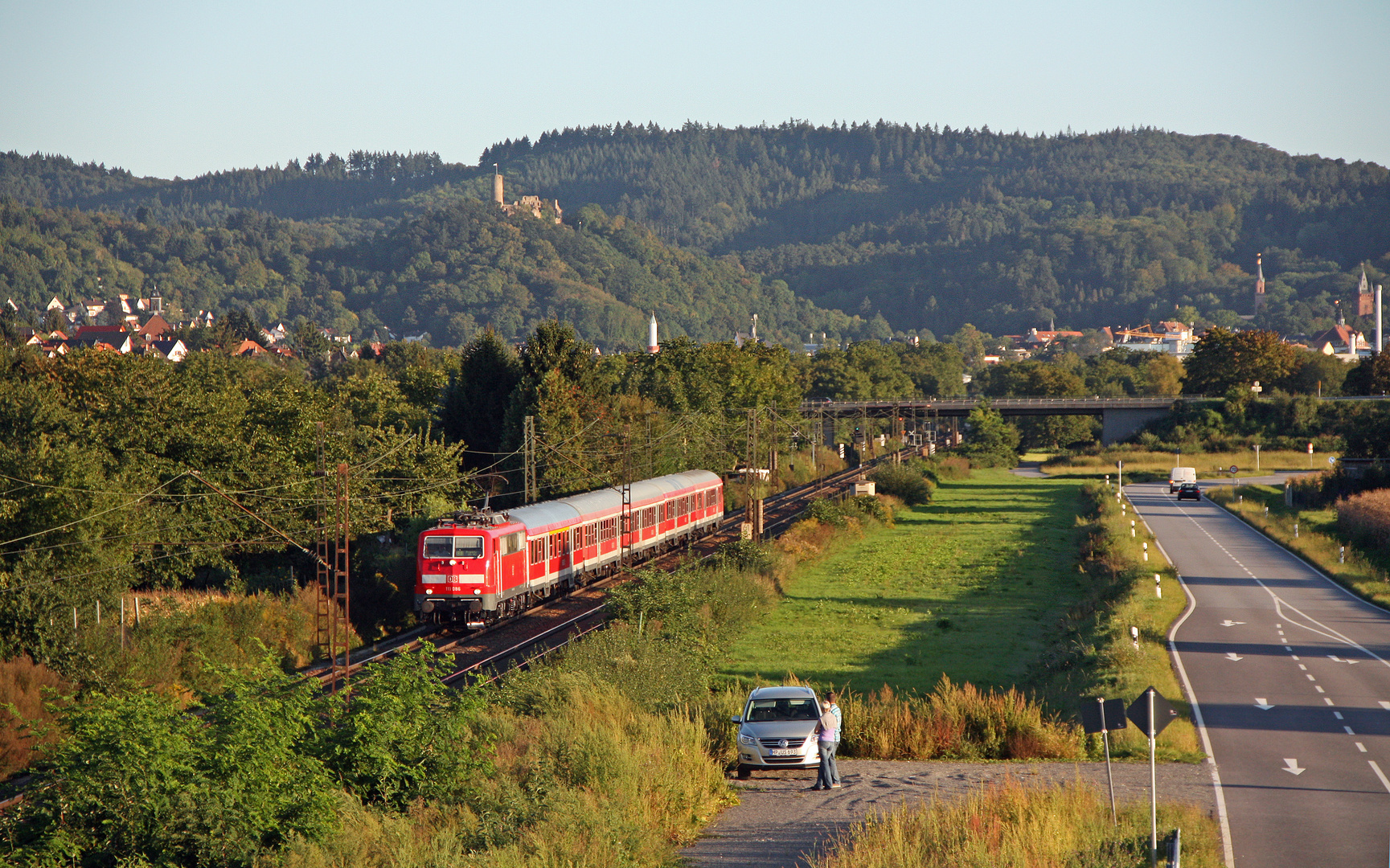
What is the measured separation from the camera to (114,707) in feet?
52.0

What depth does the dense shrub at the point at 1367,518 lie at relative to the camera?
5103 cm

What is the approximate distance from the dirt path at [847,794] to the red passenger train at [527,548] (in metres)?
16.1

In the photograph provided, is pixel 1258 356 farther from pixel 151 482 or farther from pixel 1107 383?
pixel 151 482

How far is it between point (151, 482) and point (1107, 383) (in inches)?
6073

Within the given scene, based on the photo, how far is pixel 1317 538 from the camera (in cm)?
5394

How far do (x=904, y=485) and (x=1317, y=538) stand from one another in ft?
98.3

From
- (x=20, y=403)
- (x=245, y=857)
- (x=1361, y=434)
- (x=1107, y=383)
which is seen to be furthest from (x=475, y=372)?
(x=1107, y=383)

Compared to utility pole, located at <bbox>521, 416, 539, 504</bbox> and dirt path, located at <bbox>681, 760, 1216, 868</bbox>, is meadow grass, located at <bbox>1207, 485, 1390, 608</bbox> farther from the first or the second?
utility pole, located at <bbox>521, 416, 539, 504</bbox>

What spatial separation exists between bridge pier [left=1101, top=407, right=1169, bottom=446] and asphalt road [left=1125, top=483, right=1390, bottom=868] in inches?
3051

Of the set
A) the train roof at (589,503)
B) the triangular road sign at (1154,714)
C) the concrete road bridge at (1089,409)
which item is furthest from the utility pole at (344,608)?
the concrete road bridge at (1089,409)

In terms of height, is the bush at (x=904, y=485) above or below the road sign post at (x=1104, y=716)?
below

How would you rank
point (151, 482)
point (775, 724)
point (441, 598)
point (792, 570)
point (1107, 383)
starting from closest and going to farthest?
point (775, 724) → point (441, 598) → point (151, 482) → point (792, 570) → point (1107, 383)

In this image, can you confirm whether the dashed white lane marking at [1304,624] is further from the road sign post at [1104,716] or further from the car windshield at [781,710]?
the road sign post at [1104,716]

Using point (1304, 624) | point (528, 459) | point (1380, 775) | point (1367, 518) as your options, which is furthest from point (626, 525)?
point (1367, 518)
